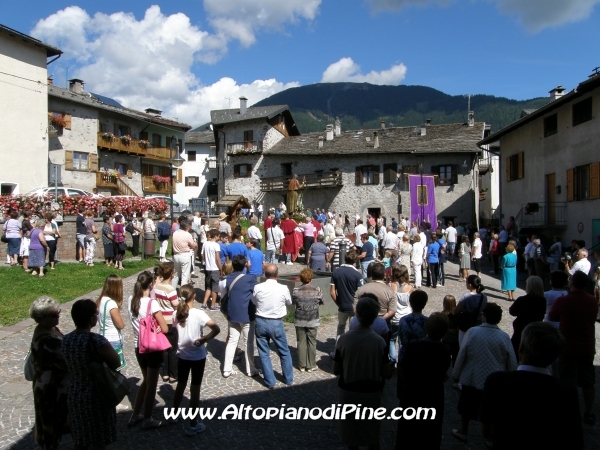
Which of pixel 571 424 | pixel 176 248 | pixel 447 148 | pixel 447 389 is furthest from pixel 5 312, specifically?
pixel 447 148

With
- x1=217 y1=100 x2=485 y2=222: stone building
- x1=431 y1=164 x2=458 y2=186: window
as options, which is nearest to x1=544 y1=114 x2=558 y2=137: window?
x1=217 y1=100 x2=485 y2=222: stone building

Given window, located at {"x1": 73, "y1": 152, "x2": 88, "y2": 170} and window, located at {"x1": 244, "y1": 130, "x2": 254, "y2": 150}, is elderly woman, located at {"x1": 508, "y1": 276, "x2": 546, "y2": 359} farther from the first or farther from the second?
window, located at {"x1": 244, "y1": 130, "x2": 254, "y2": 150}

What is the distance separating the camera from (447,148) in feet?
117

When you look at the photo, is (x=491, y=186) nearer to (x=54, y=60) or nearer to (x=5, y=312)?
(x=54, y=60)

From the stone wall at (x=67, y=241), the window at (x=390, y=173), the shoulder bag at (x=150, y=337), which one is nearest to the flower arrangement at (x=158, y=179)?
the window at (x=390, y=173)

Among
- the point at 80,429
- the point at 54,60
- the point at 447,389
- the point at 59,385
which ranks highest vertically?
the point at 54,60

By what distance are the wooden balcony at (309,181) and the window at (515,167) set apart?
1642cm

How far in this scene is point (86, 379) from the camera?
3820 mm

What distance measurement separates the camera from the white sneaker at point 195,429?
4988mm

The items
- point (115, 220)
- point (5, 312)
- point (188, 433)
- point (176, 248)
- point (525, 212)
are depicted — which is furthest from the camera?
point (525, 212)

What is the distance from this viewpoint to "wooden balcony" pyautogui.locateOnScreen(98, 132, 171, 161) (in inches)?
1400

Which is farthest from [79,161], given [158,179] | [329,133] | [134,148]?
[329,133]

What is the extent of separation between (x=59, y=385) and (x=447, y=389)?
468 cm

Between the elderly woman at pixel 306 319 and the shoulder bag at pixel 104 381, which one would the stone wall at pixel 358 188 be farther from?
the shoulder bag at pixel 104 381
